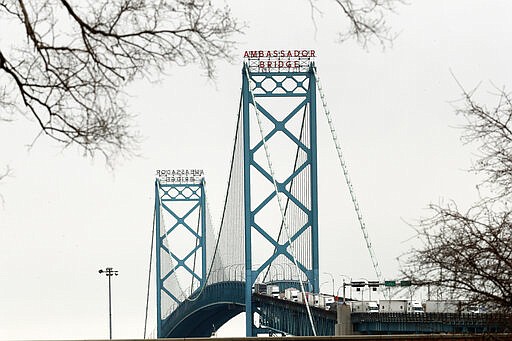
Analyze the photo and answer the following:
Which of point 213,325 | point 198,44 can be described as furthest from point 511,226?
point 213,325

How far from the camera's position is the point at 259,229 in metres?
71.9

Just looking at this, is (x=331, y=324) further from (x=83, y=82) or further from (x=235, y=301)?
(x=83, y=82)

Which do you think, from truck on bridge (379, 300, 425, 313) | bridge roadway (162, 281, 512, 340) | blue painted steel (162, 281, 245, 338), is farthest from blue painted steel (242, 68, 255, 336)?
truck on bridge (379, 300, 425, 313)

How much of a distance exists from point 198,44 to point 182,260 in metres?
97.8

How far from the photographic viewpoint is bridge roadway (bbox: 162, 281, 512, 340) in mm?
26958

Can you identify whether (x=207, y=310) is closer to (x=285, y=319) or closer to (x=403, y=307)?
(x=285, y=319)

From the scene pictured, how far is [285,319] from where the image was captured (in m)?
68.6

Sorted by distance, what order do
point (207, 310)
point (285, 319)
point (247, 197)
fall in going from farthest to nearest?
point (207, 310) < point (247, 197) < point (285, 319)

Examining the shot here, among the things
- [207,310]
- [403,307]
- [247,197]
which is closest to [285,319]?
[247,197]

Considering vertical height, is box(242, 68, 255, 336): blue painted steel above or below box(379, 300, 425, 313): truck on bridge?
above

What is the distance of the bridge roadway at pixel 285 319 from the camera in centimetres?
2696

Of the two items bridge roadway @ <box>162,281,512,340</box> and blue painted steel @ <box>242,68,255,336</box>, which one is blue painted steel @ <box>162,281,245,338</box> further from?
blue painted steel @ <box>242,68,255,336</box>

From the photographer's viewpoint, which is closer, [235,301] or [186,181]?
[235,301]

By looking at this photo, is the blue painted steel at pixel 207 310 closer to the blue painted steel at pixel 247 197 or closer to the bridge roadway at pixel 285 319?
the bridge roadway at pixel 285 319
